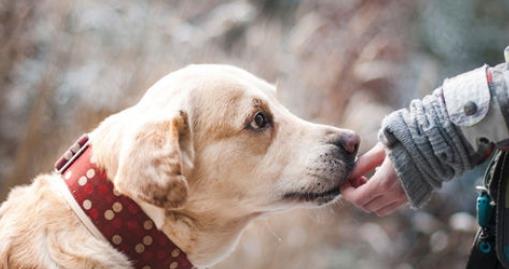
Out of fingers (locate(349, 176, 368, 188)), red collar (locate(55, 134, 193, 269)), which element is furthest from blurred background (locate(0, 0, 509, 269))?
red collar (locate(55, 134, 193, 269))

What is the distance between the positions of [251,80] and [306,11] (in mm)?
2204

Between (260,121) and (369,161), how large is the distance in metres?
0.32

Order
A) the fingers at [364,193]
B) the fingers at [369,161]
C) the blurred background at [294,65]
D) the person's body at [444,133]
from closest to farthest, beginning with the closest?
1. the person's body at [444,133]
2. the fingers at [364,193]
3. the fingers at [369,161]
4. the blurred background at [294,65]

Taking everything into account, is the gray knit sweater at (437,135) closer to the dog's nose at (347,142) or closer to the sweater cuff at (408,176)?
the sweater cuff at (408,176)

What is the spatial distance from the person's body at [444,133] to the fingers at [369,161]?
0.13 meters

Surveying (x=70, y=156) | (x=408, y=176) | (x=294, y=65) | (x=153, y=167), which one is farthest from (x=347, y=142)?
(x=294, y=65)

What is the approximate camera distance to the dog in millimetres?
1680

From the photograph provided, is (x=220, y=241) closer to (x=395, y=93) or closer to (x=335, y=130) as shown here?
(x=335, y=130)

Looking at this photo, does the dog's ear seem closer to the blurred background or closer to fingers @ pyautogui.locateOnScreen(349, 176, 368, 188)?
fingers @ pyautogui.locateOnScreen(349, 176, 368, 188)

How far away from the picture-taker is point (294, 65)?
3.91 m

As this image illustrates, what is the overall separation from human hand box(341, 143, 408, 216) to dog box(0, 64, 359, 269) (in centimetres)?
4

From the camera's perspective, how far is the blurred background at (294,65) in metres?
3.73

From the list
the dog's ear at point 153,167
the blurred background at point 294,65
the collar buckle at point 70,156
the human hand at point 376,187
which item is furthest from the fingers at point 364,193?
the blurred background at point 294,65

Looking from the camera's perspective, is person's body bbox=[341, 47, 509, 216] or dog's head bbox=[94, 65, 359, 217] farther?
dog's head bbox=[94, 65, 359, 217]
